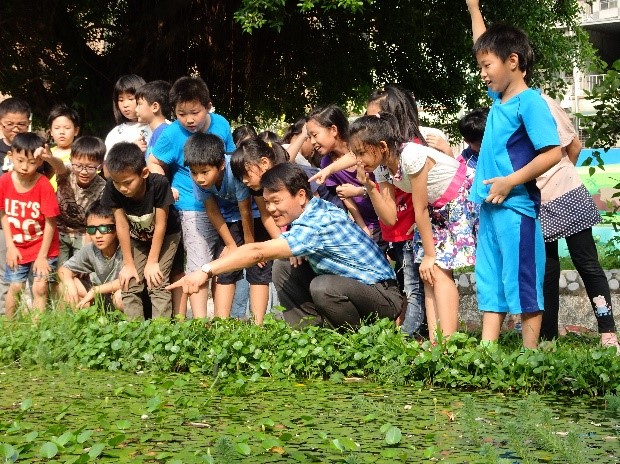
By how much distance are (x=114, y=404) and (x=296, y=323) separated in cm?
186

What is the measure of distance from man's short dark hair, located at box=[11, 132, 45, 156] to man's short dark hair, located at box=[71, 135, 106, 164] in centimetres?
24

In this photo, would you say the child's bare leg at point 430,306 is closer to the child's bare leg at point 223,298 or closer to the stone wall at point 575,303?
the child's bare leg at point 223,298

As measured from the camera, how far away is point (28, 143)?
744 cm

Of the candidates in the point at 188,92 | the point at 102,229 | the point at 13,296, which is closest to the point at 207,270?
the point at 102,229

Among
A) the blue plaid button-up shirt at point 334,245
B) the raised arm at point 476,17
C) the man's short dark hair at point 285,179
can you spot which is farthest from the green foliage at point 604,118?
the man's short dark hair at point 285,179

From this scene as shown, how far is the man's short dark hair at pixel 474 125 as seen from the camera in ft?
21.9

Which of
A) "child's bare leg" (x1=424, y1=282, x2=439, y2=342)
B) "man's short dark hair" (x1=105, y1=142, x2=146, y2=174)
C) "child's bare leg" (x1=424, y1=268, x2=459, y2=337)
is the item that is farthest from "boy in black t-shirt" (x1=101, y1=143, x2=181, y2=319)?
"child's bare leg" (x1=424, y1=268, x2=459, y2=337)

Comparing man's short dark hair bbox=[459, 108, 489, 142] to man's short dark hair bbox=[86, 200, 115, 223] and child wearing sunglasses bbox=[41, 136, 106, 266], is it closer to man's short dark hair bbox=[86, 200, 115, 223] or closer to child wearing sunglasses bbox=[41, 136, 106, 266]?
man's short dark hair bbox=[86, 200, 115, 223]

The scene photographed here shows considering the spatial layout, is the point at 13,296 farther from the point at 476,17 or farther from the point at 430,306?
the point at 476,17

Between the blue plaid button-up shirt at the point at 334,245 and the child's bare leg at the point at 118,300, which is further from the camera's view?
the child's bare leg at the point at 118,300

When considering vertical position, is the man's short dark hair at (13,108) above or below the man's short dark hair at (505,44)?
above

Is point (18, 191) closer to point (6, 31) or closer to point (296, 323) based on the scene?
point (296, 323)

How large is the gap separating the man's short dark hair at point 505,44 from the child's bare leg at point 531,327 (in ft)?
3.95

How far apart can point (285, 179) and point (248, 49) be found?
680 cm
